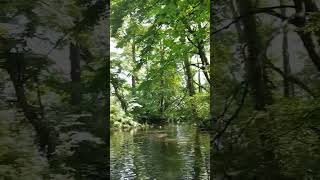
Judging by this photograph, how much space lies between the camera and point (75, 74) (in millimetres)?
2682

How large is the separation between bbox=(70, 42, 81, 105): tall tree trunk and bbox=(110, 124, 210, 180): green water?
1.93 meters

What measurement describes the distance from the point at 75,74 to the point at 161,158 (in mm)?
3193

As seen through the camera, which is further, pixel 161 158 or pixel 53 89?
pixel 161 158

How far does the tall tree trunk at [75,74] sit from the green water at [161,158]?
76.1 inches

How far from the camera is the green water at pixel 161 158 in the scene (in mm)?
4562

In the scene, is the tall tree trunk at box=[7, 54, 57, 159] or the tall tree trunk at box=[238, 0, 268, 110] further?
the tall tree trunk at box=[238, 0, 268, 110]

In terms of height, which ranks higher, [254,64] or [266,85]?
[254,64]

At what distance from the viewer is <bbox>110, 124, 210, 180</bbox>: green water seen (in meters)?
4.56

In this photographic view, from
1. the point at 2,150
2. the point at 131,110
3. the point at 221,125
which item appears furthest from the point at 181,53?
the point at 131,110

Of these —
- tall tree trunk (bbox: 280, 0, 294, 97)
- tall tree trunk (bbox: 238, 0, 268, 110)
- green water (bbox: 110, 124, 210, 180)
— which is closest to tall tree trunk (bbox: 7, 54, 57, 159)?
tall tree trunk (bbox: 238, 0, 268, 110)

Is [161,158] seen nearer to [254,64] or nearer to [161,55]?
[161,55]

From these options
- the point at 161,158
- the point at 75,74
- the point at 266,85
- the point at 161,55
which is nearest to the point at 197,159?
the point at 161,158

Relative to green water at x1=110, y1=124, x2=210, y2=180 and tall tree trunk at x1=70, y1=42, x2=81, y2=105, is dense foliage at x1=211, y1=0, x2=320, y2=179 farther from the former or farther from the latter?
green water at x1=110, y1=124, x2=210, y2=180

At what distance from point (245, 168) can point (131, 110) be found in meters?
8.87
